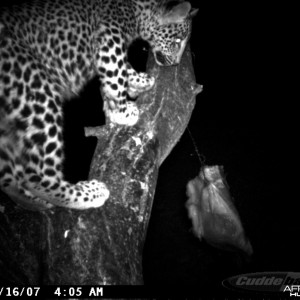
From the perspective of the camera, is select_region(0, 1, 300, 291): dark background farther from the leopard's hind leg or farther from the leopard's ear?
the leopard's hind leg

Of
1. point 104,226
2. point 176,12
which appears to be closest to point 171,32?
point 176,12

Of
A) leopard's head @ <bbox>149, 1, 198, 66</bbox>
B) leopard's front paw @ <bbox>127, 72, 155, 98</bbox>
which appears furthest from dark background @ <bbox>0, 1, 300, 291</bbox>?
leopard's head @ <bbox>149, 1, 198, 66</bbox>

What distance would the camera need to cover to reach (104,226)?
2.38 metres

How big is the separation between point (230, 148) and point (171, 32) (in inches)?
171

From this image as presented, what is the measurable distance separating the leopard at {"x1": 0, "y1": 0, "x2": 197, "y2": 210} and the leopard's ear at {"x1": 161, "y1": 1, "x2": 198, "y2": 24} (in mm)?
11

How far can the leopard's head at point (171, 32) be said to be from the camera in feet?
12.4

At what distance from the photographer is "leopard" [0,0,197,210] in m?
2.40

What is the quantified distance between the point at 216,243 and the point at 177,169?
3228 millimetres

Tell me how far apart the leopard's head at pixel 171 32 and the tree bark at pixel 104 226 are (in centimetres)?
84

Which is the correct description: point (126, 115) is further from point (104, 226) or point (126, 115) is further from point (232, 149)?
point (232, 149)

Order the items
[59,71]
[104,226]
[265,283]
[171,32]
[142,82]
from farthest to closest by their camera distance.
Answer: [171,32] → [142,82] → [59,71] → [265,283] → [104,226]

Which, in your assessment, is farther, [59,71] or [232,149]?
[232,149]

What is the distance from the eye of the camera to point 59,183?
2.55 metres

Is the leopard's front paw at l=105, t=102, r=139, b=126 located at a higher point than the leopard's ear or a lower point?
lower
